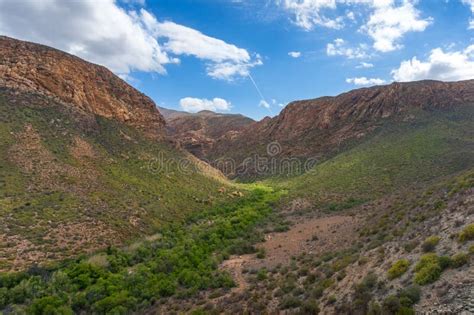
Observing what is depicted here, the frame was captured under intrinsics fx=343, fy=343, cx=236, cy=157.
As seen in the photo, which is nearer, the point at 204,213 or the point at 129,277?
the point at 129,277

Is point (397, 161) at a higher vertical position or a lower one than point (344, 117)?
lower

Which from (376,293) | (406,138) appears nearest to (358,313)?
(376,293)

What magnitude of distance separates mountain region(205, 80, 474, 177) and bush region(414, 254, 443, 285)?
185 feet

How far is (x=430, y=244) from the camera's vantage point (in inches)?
446

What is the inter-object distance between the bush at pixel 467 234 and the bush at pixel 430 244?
93 centimetres

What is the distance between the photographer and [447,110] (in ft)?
205

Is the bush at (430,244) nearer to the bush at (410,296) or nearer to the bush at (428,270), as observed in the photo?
the bush at (428,270)

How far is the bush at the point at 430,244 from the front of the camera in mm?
11211

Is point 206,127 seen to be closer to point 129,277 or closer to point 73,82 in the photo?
point 73,82

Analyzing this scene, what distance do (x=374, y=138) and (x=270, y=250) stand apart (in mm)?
43906

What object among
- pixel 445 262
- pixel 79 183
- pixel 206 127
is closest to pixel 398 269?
pixel 445 262

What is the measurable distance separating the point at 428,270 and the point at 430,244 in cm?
221

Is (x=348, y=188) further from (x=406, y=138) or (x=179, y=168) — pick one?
(x=179, y=168)

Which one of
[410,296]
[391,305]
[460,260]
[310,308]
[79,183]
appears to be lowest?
[310,308]
